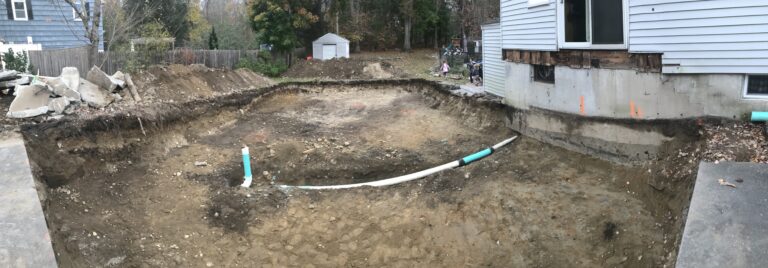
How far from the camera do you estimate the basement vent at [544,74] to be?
36.2 ft

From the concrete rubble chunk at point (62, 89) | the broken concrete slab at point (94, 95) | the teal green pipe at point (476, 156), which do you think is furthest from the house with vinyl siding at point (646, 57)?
the concrete rubble chunk at point (62, 89)

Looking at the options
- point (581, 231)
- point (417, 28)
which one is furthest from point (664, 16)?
point (417, 28)

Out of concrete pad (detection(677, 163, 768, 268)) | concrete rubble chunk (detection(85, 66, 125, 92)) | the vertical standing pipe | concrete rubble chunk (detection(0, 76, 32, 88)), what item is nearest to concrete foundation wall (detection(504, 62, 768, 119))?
concrete pad (detection(677, 163, 768, 268))

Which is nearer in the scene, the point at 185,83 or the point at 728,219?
the point at 728,219

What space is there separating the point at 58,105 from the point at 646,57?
37.1 feet

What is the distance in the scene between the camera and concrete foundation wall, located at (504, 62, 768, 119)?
8.13 metres

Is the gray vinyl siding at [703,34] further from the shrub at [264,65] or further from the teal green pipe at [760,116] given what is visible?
the shrub at [264,65]

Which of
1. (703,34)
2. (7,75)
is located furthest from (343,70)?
(703,34)

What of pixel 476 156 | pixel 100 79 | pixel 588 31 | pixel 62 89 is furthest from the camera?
pixel 100 79

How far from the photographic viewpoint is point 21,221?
21.1 feet

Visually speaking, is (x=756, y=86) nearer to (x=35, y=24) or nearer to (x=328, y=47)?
(x=35, y=24)

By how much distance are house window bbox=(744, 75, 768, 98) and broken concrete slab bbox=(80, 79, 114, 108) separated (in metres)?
12.7

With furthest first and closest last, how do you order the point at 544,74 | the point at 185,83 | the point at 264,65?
the point at 264,65
the point at 185,83
the point at 544,74

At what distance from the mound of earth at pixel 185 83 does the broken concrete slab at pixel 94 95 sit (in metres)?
1.73
